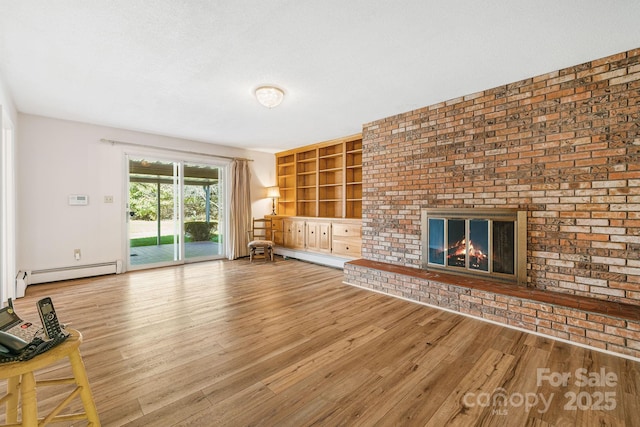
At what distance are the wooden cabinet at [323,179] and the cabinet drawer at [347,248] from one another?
1.83 feet

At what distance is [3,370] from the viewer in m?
1.02

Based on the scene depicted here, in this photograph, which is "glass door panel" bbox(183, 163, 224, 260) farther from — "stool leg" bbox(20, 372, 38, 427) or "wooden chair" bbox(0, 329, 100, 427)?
"stool leg" bbox(20, 372, 38, 427)

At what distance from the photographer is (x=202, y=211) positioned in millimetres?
5824

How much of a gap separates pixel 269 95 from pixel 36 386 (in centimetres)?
289

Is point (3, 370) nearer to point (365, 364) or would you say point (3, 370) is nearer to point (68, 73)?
point (365, 364)

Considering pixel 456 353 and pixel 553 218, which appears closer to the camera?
pixel 456 353

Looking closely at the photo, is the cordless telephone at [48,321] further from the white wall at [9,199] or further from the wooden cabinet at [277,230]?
the wooden cabinet at [277,230]

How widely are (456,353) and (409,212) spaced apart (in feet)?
6.76

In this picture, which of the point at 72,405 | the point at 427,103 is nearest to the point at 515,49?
the point at 427,103

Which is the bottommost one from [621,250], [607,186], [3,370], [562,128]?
[3,370]

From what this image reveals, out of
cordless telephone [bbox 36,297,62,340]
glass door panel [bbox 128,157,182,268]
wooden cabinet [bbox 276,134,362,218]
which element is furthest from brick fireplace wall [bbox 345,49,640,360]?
glass door panel [bbox 128,157,182,268]

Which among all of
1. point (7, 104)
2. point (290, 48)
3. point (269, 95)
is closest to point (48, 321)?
point (290, 48)

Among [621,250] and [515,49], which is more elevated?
[515,49]

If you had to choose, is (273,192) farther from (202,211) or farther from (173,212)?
(173,212)
